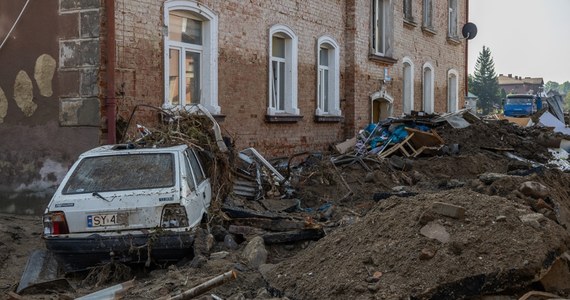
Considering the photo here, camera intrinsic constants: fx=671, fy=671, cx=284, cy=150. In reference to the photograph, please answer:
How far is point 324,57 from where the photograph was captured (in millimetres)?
18750

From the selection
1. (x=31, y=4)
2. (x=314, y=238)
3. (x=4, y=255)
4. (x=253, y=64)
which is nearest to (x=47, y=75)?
(x=31, y=4)

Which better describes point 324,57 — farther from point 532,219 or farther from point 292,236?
point 532,219

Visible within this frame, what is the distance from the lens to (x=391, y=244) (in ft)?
21.2

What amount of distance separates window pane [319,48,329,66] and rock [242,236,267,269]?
1109 cm

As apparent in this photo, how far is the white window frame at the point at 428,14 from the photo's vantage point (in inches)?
983

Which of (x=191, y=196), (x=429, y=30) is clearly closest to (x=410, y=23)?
(x=429, y=30)

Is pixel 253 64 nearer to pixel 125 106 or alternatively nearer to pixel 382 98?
pixel 125 106

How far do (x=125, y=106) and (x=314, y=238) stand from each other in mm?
4581

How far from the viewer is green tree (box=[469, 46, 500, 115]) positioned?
97688 millimetres

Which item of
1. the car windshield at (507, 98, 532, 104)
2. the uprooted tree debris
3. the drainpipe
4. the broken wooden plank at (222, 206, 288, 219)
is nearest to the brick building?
the drainpipe

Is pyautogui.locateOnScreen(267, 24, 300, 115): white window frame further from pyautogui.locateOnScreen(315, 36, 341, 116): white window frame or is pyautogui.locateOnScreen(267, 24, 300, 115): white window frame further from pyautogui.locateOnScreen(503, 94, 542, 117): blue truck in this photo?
pyautogui.locateOnScreen(503, 94, 542, 117): blue truck

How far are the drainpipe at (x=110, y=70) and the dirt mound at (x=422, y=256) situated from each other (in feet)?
17.1

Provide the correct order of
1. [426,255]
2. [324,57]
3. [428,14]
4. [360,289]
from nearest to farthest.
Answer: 1. [360,289]
2. [426,255]
3. [324,57]
4. [428,14]

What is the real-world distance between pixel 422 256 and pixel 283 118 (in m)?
10.1
